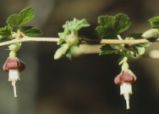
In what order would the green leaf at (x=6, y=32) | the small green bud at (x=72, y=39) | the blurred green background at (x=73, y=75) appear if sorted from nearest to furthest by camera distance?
1. the small green bud at (x=72, y=39)
2. the green leaf at (x=6, y=32)
3. the blurred green background at (x=73, y=75)

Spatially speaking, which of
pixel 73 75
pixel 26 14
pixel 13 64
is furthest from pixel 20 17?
pixel 73 75

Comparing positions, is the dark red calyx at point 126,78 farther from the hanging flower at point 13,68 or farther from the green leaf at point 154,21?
the hanging flower at point 13,68

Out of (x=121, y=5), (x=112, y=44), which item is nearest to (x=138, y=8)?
(x=121, y=5)

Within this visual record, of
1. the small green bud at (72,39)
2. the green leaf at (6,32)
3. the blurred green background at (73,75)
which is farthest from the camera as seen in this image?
the blurred green background at (73,75)

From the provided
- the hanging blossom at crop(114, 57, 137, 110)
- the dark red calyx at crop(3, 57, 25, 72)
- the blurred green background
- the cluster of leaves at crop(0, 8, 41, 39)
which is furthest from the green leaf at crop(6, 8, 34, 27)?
the blurred green background

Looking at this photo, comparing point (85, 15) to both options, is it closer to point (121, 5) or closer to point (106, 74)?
point (121, 5)

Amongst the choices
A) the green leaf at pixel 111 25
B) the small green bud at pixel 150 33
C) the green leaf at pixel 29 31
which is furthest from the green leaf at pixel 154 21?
the green leaf at pixel 29 31

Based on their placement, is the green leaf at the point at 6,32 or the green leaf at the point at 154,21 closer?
the green leaf at the point at 154,21
